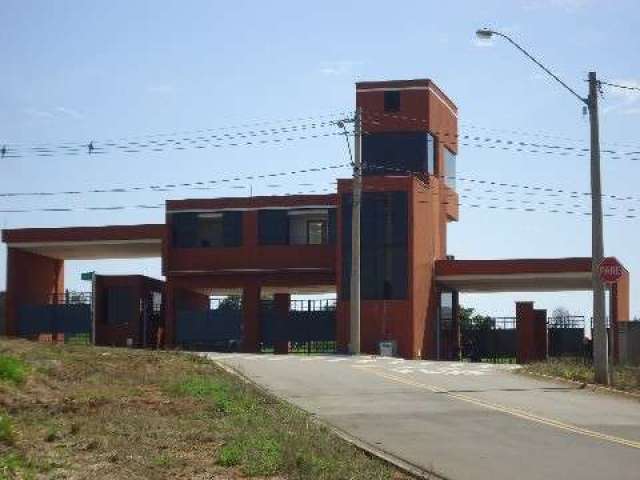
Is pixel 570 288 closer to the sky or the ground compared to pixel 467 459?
closer to the sky

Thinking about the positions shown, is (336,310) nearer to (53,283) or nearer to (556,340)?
(556,340)

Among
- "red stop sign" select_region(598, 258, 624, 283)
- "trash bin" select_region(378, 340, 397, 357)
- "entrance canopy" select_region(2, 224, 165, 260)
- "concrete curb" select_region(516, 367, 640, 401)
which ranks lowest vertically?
"concrete curb" select_region(516, 367, 640, 401)

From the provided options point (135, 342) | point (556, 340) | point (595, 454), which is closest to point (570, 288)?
point (556, 340)

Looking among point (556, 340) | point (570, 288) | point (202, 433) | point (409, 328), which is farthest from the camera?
point (570, 288)

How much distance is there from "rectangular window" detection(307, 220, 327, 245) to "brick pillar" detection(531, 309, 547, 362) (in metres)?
11.2

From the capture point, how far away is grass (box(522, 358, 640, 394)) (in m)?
27.0

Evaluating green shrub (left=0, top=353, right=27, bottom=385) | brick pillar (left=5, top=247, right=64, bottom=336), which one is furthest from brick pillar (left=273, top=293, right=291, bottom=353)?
green shrub (left=0, top=353, right=27, bottom=385)

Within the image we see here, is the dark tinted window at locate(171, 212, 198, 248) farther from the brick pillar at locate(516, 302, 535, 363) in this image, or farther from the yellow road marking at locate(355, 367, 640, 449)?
the yellow road marking at locate(355, 367, 640, 449)

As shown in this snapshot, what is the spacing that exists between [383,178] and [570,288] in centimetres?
1618

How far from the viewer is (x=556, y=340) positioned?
2047 inches

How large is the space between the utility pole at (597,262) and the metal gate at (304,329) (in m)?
24.7

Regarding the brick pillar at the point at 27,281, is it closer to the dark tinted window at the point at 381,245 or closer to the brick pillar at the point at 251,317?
the brick pillar at the point at 251,317

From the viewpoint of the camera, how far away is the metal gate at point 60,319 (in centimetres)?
5638

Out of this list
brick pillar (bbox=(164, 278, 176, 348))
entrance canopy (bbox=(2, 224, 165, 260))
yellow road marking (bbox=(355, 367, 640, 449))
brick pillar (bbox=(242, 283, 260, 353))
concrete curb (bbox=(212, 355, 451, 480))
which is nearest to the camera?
concrete curb (bbox=(212, 355, 451, 480))
